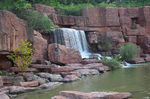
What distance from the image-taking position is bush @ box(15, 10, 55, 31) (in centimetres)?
1586

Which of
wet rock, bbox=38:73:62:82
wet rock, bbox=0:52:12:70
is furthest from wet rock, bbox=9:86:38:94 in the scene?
wet rock, bbox=0:52:12:70

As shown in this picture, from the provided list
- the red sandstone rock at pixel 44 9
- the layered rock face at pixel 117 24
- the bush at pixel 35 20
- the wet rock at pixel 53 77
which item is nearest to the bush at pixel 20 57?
the wet rock at pixel 53 77

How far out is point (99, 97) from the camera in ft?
17.6

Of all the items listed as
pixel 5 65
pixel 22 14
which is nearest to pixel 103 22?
pixel 22 14

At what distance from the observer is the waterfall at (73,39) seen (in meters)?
17.8

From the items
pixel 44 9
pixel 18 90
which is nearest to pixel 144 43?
pixel 44 9

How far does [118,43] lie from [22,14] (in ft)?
34.3

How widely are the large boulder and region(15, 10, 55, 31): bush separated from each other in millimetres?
2813

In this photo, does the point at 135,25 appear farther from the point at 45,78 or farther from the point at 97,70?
the point at 45,78

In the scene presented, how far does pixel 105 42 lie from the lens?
21.4 meters

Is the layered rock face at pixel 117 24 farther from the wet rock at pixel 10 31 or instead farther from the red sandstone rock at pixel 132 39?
the wet rock at pixel 10 31

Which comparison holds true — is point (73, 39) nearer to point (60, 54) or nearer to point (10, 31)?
point (60, 54)

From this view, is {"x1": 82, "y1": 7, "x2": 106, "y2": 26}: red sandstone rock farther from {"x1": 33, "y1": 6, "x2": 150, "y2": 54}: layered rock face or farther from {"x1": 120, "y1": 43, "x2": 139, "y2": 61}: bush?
{"x1": 120, "y1": 43, "x2": 139, "y2": 61}: bush

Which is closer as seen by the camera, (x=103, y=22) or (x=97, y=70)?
(x=97, y=70)
